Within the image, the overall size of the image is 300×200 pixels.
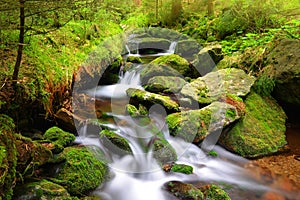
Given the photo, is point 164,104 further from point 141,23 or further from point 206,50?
point 141,23

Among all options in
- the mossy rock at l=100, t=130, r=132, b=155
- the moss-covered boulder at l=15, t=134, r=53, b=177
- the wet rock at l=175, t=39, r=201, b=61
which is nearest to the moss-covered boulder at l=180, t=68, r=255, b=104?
the mossy rock at l=100, t=130, r=132, b=155

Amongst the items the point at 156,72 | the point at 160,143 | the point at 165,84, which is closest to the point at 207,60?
the point at 156,72

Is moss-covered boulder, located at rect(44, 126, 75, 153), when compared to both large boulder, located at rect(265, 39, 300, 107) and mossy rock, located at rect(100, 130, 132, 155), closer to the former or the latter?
mossy rock, located at rect(100, 130, 132, 155)

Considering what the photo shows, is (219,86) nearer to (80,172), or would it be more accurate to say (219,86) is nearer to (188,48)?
(80,172)

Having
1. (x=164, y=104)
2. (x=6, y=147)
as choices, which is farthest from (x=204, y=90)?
(x=6, y=147)

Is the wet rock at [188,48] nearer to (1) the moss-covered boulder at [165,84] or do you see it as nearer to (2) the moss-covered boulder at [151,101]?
(1) the moss-covered boulder at [165,84]

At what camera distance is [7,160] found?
8.41ft

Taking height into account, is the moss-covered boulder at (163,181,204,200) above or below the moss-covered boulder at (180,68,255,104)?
below

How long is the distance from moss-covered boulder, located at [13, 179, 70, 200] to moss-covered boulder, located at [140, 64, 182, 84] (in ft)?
16.1

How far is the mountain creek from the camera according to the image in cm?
358

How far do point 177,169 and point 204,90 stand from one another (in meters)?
2.64

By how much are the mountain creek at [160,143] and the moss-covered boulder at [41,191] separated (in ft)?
0.03

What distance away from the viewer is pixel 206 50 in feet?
27.6

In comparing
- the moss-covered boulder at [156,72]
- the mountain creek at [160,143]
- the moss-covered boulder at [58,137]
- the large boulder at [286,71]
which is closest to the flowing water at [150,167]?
the mountain creek at [160,143]
